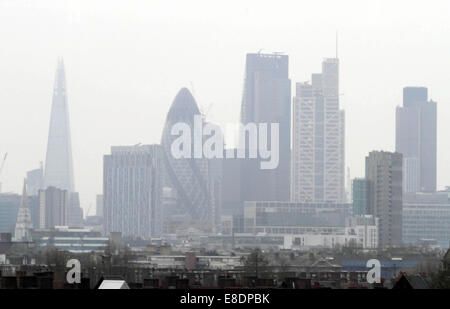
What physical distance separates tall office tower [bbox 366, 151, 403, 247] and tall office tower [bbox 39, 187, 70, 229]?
2657 cm

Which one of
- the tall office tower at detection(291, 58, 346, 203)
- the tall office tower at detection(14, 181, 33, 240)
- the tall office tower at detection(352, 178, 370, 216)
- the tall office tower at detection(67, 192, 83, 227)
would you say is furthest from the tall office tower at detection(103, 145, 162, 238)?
the tall office tower at detection(352, 178, 370, 216)

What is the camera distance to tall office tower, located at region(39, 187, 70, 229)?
385ft

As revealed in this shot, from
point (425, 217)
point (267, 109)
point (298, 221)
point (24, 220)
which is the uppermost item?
point (267, 109)

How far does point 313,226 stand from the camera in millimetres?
130250

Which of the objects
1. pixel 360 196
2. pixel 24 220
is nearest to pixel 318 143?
pixel 360 196

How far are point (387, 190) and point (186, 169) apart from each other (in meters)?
45.4

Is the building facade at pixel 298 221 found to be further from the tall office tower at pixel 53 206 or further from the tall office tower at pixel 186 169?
the tall office tower at pixel 53 206

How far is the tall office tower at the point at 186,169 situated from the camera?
14225cm

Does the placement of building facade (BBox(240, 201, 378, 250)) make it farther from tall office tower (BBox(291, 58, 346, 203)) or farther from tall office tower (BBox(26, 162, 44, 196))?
tall office tower (BBox(26, 162, 44, 196))

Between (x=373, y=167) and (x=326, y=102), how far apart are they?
117ft

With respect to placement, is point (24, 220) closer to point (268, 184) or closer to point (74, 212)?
point (74, 212)

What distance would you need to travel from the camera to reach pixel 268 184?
429ft
